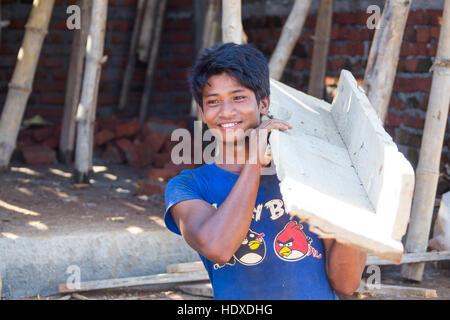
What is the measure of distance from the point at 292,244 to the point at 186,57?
4785mm

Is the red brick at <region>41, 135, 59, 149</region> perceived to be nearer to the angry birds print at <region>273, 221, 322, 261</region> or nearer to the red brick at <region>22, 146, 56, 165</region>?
the red brick at <region>22, 146, 56, 165</region>

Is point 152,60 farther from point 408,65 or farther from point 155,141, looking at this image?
point 408,65

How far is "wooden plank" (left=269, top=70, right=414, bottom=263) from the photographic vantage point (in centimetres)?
136

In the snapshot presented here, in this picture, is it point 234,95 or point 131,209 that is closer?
point 234,95

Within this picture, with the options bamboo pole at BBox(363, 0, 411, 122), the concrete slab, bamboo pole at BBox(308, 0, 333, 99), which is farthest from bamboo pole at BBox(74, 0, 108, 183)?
bamboo pole at BBox(363, 0, 411, 122)

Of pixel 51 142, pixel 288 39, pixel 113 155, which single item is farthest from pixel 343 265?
pixel 51 142

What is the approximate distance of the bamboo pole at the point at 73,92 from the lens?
5.05m

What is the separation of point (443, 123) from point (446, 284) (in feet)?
2.82

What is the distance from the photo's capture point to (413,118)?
4059 mm

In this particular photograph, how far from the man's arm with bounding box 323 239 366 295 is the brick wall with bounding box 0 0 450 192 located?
7.22 ft

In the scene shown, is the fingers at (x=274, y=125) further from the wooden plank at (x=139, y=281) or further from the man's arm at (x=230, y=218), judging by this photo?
the wooden plank at (x=139, y=281)

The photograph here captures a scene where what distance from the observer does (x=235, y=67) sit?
1942 mm
